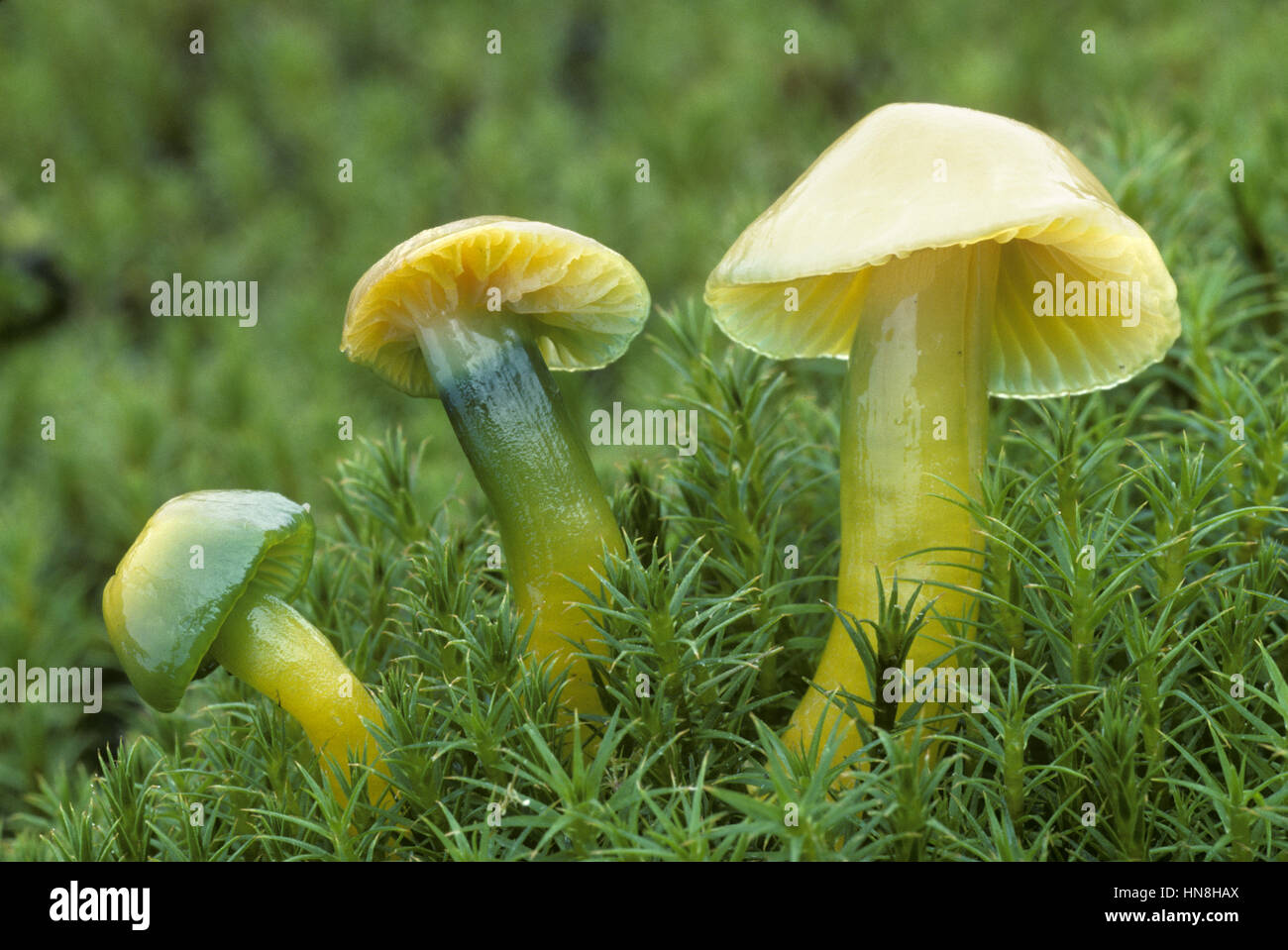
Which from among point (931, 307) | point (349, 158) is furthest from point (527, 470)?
point (349, 158)

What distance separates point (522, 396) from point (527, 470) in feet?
0.22

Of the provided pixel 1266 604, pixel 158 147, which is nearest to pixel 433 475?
pixel 1266 604

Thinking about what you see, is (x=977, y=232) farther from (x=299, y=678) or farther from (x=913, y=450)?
(x=299, y=678)

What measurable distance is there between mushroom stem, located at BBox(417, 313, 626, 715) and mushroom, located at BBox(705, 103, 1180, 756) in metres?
0.20

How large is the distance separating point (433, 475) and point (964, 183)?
874 millimetres

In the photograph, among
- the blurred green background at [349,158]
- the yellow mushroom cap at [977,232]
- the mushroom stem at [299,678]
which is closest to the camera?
the yellow mushroom cap at [977,232]

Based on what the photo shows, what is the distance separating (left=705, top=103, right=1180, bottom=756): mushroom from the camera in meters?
0.71

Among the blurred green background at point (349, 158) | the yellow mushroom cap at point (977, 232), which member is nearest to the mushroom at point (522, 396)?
the yellow mushroom cap at point (977, 232)

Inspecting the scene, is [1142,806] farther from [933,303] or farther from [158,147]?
[158,147]

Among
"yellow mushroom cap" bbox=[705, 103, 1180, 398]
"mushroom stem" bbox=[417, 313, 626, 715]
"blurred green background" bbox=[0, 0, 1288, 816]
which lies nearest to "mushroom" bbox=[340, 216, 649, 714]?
"mushroom stem" bbox=[417, 313, 626, 715]

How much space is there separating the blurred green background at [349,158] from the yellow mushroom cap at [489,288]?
33 cm

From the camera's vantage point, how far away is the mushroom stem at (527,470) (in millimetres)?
870

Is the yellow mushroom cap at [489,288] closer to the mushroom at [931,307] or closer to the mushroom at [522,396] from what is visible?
the mushroom at [522,396]
